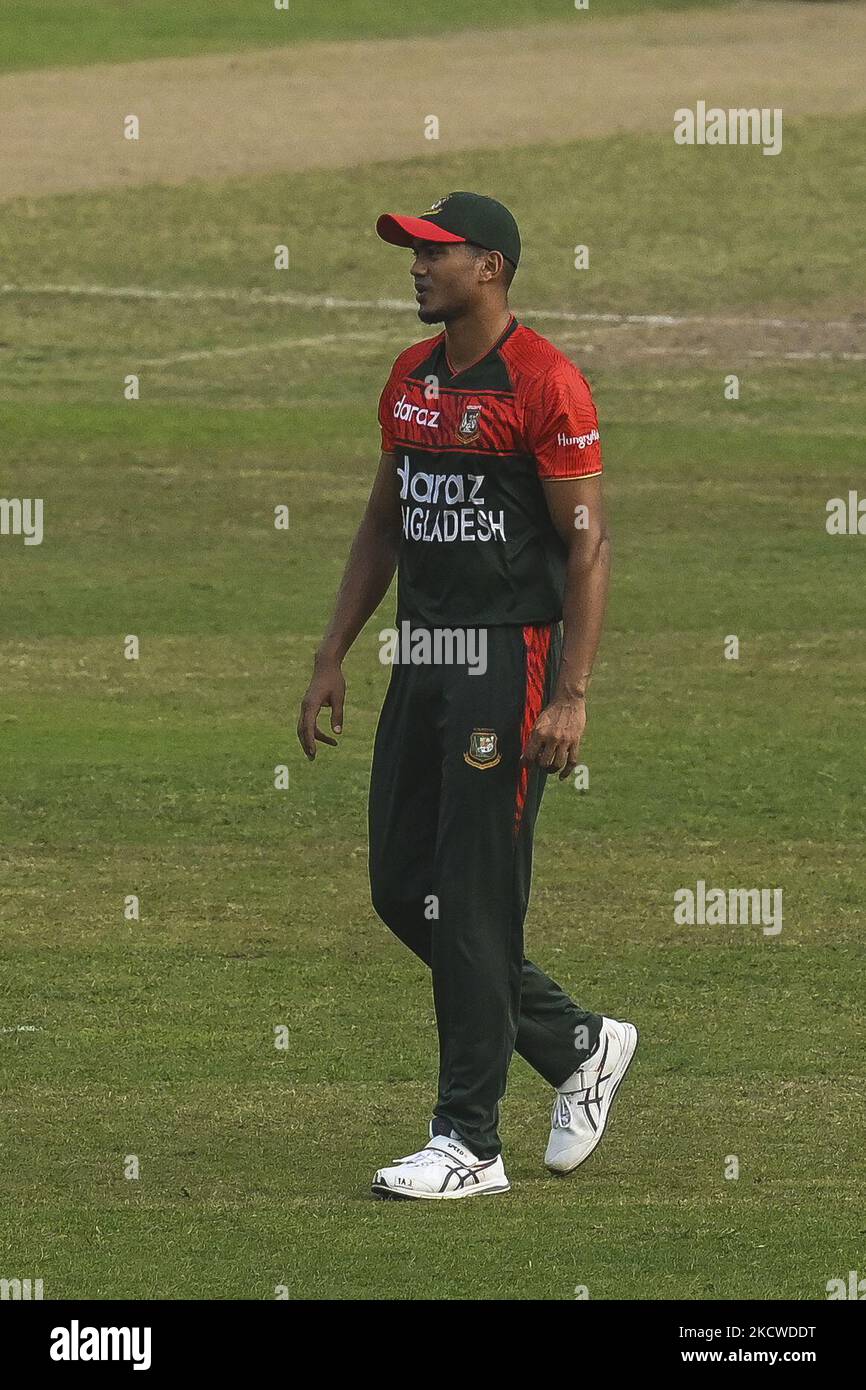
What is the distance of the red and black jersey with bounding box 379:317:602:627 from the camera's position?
23.1 feet

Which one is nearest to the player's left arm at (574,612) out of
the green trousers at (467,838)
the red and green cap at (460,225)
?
the green trousers at (467,838)

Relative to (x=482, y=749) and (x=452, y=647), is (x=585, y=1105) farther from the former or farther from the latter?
(x=452, y=647)

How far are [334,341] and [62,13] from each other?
50.3 ft

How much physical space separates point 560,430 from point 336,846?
4300 mm

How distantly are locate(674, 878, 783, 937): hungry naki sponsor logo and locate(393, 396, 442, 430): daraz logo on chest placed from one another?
10.6 ft

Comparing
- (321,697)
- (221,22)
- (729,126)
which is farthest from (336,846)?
(221,22)

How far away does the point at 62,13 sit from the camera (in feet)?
126

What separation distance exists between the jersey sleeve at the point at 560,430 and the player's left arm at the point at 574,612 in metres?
0.03

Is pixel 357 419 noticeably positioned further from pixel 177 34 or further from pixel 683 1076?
pixel 177 34

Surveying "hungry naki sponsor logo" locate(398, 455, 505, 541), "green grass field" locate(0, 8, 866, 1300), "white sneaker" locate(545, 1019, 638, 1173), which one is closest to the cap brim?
"hungry naki sponsor logo" locate(398, 455, 505, 541)

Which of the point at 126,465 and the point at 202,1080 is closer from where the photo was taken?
the point at 202,1080

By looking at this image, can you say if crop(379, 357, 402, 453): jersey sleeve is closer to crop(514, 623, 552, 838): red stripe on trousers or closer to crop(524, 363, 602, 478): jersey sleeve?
crop(524, 363, 602, 478): jersey sleeve

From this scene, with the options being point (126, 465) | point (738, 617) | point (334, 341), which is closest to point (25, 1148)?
point (738, 617)

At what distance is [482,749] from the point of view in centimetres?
710
